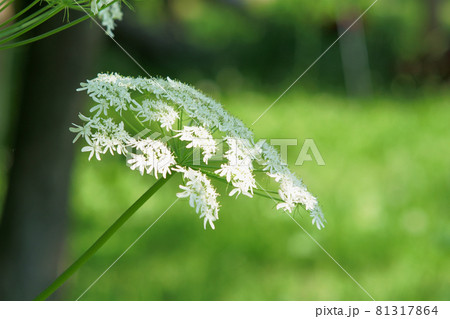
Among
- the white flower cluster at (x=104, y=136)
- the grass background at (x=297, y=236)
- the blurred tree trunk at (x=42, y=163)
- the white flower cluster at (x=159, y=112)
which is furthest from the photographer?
the grass background at (x=297, y=236)

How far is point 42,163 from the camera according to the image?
7.34 feet

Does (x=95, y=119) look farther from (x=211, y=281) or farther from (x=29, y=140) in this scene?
(x=211, y=281)

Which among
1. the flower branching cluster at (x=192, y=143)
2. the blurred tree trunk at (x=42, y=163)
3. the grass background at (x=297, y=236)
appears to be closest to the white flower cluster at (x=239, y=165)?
the flower branching cluster at (x=192, y=143)

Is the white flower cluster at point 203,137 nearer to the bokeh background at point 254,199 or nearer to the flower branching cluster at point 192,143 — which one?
the flower branching cluster at point 192,143

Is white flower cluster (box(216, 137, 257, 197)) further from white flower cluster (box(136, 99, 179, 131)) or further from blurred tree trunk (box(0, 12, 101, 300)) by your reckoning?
blurred tree trunk (box(0, 12, 101, 300))

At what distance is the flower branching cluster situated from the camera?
2.70 ft

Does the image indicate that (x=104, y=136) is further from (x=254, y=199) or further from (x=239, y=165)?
(x=254, y=199)

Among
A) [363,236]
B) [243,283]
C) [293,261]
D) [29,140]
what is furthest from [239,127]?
[363,236]

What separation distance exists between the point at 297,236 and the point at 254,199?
48cm

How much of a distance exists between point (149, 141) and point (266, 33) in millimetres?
7807

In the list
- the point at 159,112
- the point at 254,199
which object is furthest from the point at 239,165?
the point at 254,199

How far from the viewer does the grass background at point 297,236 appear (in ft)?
Result: 9.47

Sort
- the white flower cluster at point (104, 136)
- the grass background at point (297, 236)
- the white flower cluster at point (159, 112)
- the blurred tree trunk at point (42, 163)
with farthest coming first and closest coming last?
the grass background at point (297, 236) → the blurred tree trunk at point (42, 163) → the white flower cluster at point (159, 112) → the white flower cluster at point (104, 136)

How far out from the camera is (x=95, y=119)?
81cm
